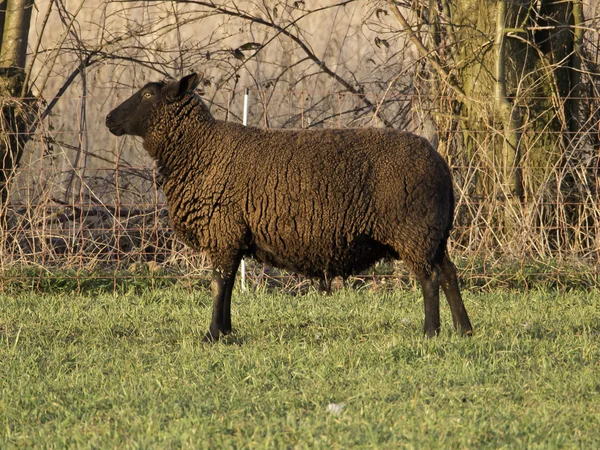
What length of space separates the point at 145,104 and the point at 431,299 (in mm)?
2565

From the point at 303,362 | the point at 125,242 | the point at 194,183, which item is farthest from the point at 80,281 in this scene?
the point at 303,362

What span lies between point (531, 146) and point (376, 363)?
4.27 meters

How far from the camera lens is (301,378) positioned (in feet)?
16.7

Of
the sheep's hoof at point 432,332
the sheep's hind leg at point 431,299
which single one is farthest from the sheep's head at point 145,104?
the sheep's hoof at point 432,332

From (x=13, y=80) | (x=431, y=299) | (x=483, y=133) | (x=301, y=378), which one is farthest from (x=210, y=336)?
(x=13, y=80)

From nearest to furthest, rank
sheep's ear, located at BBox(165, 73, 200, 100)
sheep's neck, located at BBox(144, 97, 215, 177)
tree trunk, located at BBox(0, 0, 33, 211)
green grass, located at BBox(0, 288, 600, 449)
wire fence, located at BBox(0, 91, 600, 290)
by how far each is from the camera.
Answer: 1. green grass, located at BBox(0, 288, 600, 449)
2. sheep's neck, located at BBox(144, 97, 215, 177)
3. sheep's ear, located at BBox(165, 73, 200, 100)
4. wire fence, located at BBox(0, 91, 600, 290)
5. tree trunk, located at BBox(0, 0, 33, 211)

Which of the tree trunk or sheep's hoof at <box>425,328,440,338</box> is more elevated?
the tree trunk

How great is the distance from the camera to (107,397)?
475cm

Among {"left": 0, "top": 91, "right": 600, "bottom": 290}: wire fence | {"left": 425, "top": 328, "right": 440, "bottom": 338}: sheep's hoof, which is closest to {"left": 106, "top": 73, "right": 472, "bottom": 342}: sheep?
{"left": 425, "top": 328, "right": 440, "bottom": 338}: sheep's hoof

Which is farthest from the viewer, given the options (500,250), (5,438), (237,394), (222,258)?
(500,250)

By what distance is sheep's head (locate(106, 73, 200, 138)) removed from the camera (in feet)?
22.5

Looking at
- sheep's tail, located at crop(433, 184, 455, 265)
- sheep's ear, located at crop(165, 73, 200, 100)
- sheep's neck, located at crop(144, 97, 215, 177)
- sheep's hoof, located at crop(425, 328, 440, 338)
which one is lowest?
sheep's hoof, located at crop(425, 328, 440, 338)

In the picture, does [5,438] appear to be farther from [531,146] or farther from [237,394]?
[531,146]

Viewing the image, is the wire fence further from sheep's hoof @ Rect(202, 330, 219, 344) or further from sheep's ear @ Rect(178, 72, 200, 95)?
sheep's hoof @ Rect(202, 330, 219, 344)
